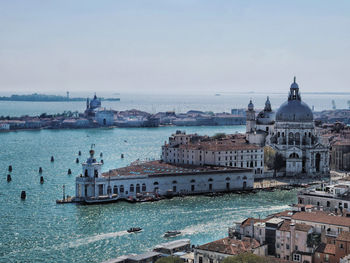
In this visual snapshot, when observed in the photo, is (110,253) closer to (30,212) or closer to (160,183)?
(30,212)

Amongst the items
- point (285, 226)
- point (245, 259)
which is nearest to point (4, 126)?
point (285, 226)

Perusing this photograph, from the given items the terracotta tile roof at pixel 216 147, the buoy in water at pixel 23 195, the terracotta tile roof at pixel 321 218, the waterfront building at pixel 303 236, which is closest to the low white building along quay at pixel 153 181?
the terracotta tile roof at pixel 216 147

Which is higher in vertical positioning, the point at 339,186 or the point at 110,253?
the point at 339,186

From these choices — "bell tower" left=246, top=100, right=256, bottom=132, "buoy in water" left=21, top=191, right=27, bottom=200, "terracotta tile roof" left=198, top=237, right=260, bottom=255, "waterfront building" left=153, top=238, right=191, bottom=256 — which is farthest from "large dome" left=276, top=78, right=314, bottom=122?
"terracotta tile roof" left=198, top=237, right=260, bottom=255

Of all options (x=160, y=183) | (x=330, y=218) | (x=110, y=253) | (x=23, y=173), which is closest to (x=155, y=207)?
(x=160, y=183)

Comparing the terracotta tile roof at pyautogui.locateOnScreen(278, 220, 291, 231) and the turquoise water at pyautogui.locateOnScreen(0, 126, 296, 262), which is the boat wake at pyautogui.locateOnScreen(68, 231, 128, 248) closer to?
the turquoise water at pyautogui.locateOnScreen(0, 126, 296, 262)

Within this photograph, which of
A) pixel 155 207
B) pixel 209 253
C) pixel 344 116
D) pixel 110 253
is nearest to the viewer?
pixel 209 253
